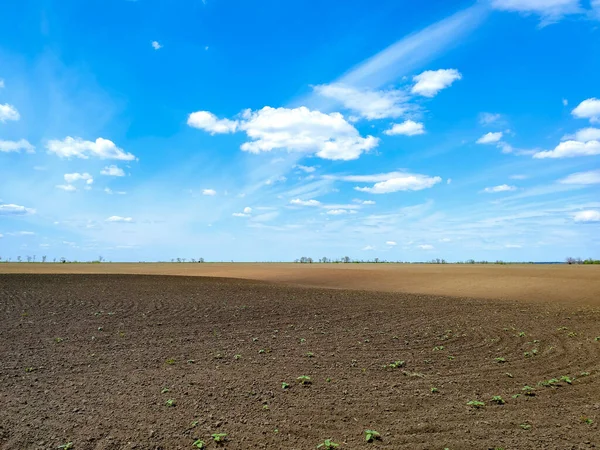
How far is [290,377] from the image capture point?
9859mm

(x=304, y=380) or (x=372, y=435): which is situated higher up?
(x=304, y=380)

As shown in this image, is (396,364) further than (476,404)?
Yes

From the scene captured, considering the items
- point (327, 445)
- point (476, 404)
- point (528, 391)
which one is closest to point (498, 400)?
point (476, 404)

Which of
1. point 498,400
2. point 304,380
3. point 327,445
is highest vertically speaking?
point 304,380

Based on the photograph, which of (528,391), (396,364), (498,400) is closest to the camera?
(498,400)

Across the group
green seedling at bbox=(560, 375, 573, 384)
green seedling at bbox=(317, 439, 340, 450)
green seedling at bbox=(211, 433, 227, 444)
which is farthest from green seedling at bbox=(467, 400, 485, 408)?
green seedling at bbox=(211, 433, 227, 444)

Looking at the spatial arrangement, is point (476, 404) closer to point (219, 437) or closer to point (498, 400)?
point (498, 400)

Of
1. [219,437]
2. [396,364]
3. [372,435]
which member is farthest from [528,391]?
[219,437]

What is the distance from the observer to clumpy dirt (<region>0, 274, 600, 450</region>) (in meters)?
7.27

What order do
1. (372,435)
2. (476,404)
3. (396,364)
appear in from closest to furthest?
(372,435) → (476,404) → (396,364)

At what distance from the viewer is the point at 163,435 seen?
23.4 ft

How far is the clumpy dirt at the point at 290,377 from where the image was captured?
7.27m

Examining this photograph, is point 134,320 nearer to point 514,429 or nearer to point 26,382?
point 26,382

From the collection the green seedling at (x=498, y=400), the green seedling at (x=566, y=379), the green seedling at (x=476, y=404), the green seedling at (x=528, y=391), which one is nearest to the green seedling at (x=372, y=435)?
the green seedling at (x=476, y=404)
